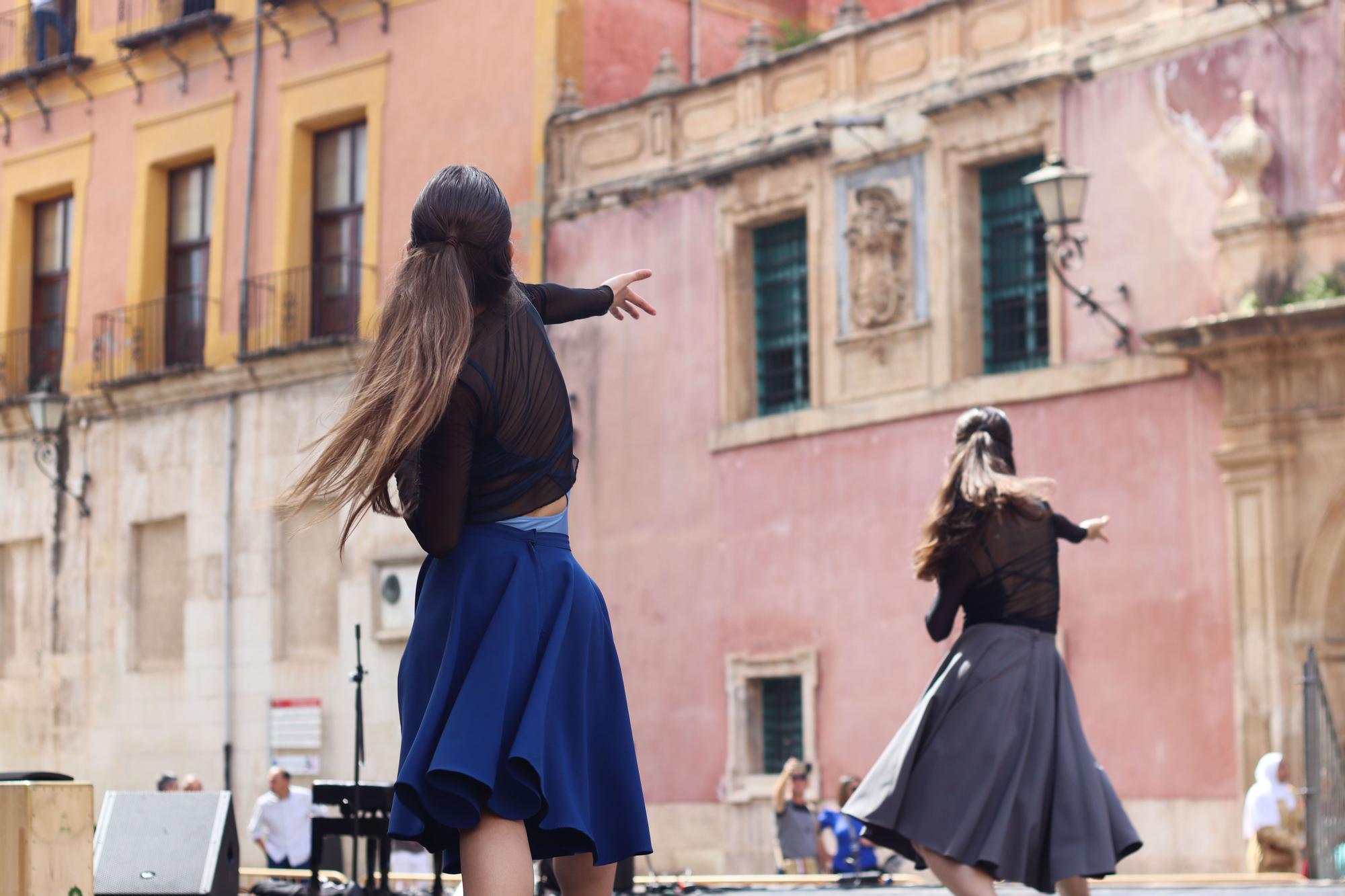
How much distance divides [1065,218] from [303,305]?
1143 centimetres

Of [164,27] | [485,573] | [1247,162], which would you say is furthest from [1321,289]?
[164,27]

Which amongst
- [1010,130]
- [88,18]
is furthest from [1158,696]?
[88,18]

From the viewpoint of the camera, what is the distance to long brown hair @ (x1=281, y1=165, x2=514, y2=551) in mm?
4543

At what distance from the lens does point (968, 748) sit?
773 cm

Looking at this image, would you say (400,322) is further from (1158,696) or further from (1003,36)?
(1003,36)

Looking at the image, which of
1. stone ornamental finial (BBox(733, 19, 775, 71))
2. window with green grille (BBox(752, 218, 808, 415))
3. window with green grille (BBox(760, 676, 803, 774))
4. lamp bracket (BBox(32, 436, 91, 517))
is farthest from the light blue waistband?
lamp bracket (BBox(32, 436, 91, 517))

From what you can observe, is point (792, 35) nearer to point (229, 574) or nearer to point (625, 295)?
point (229, 574)

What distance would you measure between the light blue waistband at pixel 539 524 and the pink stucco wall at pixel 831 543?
14070 millimetres

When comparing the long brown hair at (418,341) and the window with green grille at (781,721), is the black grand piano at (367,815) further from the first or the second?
the window with green grille at (781,721)

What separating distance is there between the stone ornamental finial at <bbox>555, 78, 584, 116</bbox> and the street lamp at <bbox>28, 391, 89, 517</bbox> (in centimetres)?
730

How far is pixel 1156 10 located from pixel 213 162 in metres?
14.1

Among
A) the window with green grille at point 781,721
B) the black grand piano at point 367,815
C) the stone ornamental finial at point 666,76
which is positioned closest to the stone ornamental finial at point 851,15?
the stone ornamental finial at point 666,76

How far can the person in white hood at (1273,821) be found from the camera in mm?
15992

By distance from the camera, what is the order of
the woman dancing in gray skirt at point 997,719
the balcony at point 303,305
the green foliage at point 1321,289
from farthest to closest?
the balcony at point 303,305, the green foliage at point 1321,289, the woman dancing in gray skirt at point 997,719
